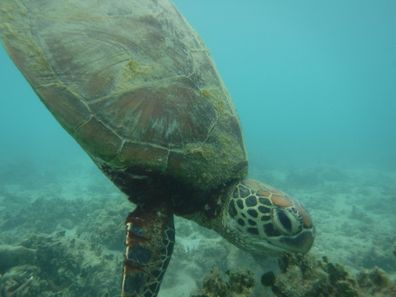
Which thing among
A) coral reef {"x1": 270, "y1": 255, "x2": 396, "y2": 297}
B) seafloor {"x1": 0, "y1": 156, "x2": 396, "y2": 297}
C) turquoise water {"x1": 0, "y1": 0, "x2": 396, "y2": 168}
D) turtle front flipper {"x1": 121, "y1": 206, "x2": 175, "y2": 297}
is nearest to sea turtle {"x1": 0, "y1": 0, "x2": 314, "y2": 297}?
turtle front flipper {"x1": 121, "y1": 206, "x2": 175, "y2": 297}

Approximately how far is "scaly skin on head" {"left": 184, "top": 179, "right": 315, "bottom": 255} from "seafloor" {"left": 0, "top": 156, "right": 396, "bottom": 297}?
23 centimetres

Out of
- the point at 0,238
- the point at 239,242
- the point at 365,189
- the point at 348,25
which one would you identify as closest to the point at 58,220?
the point at 0,238

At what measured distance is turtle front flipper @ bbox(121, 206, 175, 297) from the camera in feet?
11.2

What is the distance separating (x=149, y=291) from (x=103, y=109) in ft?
6.60

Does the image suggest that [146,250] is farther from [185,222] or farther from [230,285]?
[185,222]

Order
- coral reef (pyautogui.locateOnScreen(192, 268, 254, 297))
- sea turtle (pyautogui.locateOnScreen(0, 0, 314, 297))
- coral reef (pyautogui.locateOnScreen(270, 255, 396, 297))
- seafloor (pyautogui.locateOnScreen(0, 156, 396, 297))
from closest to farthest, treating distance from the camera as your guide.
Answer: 1. coral reef (pyautogui.locateOnScreen(192, 268, 254, 297))
2. coral reef (pyautogui.locateOnScreen(270, 255, 396, 297))
3. seafloor (pyautogui.locateOnScreen(0, 156, 396, 297))
4. sea turtle (pyautogui.locateOnScreen(0, 0, 314, 297))

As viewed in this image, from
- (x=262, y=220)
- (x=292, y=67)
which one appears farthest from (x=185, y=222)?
(x=292, y=67)

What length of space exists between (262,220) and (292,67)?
Answer: 7025 inches

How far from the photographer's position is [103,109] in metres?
3.78

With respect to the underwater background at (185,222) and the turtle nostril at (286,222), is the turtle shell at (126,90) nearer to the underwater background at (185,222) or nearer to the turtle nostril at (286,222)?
the turtle nostril at (286,222)

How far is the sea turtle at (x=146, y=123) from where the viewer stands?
12.2ft

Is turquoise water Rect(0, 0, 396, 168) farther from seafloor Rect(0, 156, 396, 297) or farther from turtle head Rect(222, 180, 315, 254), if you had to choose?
turtle head Rect(222, 180, 315, 254)

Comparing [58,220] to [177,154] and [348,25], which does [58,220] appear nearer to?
[177,154]

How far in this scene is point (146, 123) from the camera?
Answer: 3.74m
